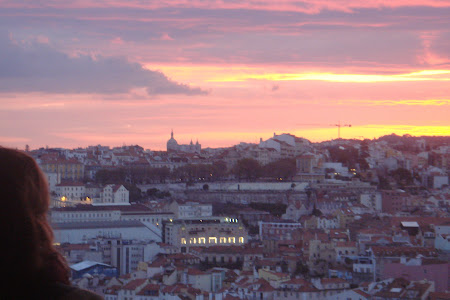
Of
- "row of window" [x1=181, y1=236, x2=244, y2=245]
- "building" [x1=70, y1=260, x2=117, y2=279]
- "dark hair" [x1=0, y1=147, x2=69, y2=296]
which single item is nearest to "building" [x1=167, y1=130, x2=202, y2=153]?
"row of window" [x1=181, y1=236, x2=244, y2=245]

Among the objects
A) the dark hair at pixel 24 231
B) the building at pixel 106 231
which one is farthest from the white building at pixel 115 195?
the dark hair at pixel 24 231

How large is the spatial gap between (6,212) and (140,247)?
13.4 m

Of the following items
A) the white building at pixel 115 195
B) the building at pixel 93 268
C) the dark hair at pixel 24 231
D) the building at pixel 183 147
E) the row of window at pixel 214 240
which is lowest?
the building at pixel 93 268

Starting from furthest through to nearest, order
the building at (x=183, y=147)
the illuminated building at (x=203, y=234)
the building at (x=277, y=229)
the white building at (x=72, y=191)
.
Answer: the building at (x=183, y=147), the white building at (x=72, y=191), the building at (x=277, y=229), the illuminated building at (x=203, y=234)

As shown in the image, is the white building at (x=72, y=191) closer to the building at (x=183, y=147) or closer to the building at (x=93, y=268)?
the building at (x=93, y=268)

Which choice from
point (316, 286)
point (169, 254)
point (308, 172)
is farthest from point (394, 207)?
point (316, 286)

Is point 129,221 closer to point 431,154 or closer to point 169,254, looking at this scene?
point 169,254

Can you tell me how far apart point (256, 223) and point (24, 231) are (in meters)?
18.3

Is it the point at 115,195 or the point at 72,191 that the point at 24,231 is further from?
the point at 72,191

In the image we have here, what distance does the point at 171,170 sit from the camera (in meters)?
27.7

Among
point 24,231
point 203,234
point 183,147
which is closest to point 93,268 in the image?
point 203,234

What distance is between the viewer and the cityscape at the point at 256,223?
1107 centimetres

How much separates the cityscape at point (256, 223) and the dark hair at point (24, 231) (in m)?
0.02

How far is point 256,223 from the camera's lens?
1898cm
